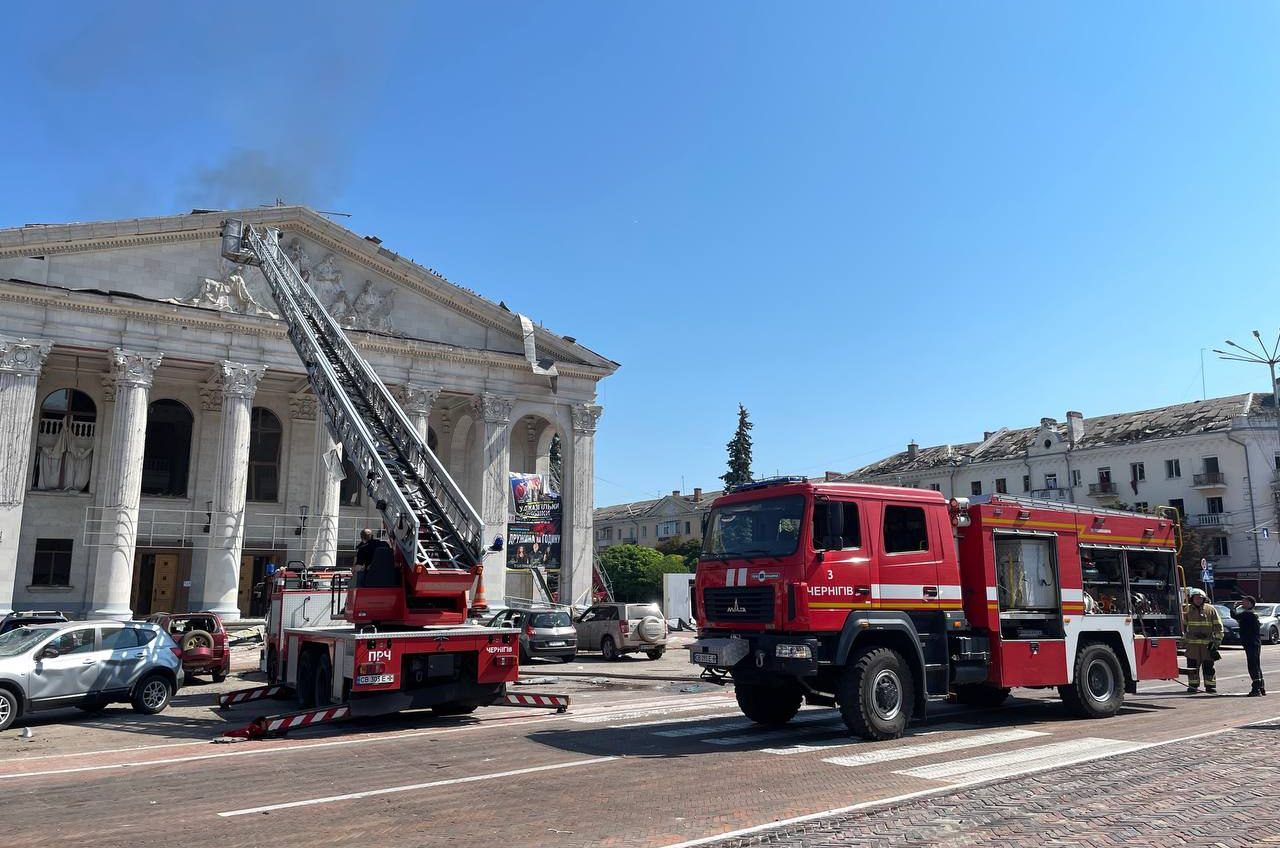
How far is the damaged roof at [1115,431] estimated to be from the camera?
5552cm

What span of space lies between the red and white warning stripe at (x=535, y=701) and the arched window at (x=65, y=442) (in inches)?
1056

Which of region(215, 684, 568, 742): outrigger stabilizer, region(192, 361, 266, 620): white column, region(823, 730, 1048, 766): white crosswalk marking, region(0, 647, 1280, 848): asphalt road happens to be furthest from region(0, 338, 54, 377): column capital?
region(823, 730, 1048, 766): white crosswalk marking

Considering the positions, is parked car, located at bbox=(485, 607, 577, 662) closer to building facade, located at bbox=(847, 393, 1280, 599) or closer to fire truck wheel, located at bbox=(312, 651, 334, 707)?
fire truck wheel, located at bbox=(312, 651, 334, 707)

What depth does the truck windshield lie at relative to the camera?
10875 millimetres

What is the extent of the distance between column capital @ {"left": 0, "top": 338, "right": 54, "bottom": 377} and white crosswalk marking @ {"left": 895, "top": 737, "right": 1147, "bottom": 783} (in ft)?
99.8

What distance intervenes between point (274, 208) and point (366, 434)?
21383mm

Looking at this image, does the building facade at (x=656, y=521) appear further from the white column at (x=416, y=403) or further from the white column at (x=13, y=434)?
the white column at (x=13, y=434)

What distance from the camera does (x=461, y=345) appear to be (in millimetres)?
37188

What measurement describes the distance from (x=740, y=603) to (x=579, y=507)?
1098 inches

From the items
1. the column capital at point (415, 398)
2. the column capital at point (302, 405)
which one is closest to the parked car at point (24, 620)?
the column capital at point (415, 398)

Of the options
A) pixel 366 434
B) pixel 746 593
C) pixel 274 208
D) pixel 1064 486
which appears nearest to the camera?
pixel 746 593

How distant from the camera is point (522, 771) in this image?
9.23 m

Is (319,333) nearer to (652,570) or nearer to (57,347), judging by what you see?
(57,347)

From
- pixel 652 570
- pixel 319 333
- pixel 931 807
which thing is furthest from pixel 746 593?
pixel 652 570
